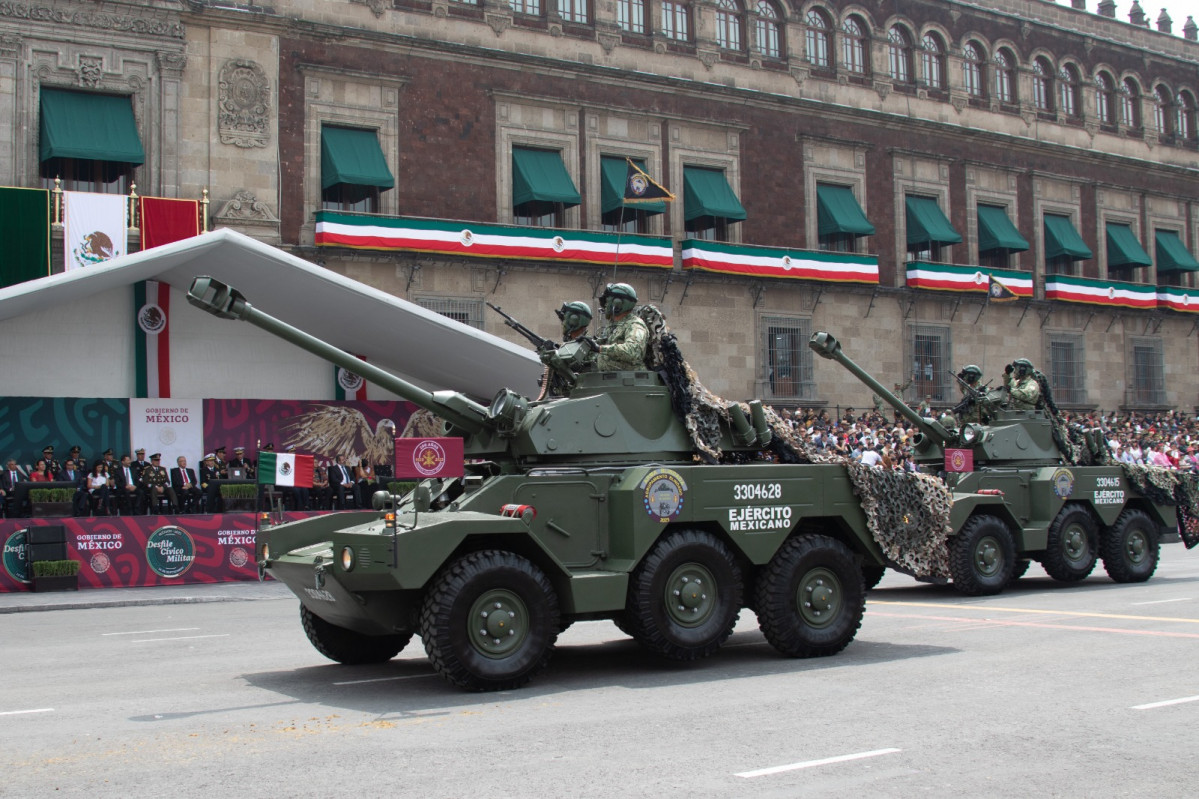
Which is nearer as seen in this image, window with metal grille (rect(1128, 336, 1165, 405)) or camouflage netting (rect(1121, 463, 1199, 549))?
camouflage netting (rect(1121, 463, 1199, 549))

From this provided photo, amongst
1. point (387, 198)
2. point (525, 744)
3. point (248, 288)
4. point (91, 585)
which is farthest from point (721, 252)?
point (525, 744)

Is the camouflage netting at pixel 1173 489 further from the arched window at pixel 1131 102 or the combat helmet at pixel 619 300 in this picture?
the arched window at pixel 1131 102

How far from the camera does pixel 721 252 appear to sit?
33688 mm

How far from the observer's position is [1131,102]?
4588 cm

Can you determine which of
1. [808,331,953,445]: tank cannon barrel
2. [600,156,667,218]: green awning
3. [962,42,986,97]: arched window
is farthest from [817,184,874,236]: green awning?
[808,331,953,445]: tank cannon barrel

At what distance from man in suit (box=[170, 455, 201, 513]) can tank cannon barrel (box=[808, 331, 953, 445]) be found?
11517 millimetres

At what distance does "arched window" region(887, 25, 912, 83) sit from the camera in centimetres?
3912

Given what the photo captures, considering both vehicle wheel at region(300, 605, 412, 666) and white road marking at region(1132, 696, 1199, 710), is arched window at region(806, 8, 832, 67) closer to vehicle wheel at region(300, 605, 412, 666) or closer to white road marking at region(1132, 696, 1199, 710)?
vehicle wheel at region(300, 605, 412, 666)

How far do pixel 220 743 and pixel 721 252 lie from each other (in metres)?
27.2

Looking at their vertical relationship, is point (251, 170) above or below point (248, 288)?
above

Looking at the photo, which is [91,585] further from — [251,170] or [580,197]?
[580,197]

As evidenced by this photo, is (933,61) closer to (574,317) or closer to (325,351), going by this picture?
(574,317)

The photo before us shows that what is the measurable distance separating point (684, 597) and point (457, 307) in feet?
67.9

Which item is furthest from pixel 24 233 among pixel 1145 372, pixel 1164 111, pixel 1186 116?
pixel 1186 116
